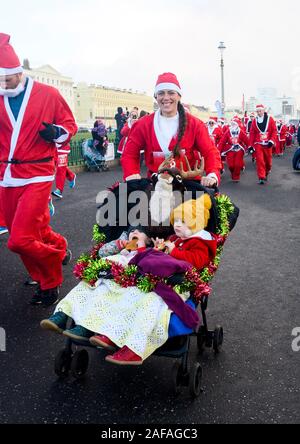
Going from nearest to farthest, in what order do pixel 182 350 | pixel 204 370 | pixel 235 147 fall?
pixel 182 350 → pixel 204 370 → pixel 235 147

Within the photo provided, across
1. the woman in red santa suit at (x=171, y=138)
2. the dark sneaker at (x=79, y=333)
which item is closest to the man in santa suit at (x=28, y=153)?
the woman in red santa suit at (x=171, y=138)

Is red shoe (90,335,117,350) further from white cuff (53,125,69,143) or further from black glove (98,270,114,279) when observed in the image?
white cuff (53,125,69,143)

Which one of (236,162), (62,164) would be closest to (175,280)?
(62,164)

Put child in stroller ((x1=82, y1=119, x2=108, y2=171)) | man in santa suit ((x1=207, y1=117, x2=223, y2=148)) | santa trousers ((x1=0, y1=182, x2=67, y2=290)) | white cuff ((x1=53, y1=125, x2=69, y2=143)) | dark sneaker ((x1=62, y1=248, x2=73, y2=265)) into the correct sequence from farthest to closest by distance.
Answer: man in santa suit ((x1=207, y1=117, x2=223, y2=148))
child in stroller ((x1=82, y1=119, x2=108, y2=171))
dark sneaker ((x1=62, y1=248, x2=73, y2=265))
white cuff ((x1=53, y1=125, x2=69, y2=143))
santa trousers ((x1=0, y1=182, x2=67, y2=290))

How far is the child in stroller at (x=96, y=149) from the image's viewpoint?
1753 cm

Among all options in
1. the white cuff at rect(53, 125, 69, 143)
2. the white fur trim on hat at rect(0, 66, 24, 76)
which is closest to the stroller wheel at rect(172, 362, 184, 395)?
the white cuff at rect(53, 125, 69, 143)

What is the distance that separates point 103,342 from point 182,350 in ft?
1.62

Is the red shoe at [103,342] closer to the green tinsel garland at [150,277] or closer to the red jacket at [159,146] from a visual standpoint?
the green tinsel garland at [150,277]

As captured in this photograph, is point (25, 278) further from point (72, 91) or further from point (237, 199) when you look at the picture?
point (72, 91)

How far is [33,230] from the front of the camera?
469cm

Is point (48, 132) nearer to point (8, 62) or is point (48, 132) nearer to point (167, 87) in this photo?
point (8, 62)

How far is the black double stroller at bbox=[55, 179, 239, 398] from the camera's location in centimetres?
313

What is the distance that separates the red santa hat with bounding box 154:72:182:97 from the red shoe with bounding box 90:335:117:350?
7.76 ft
